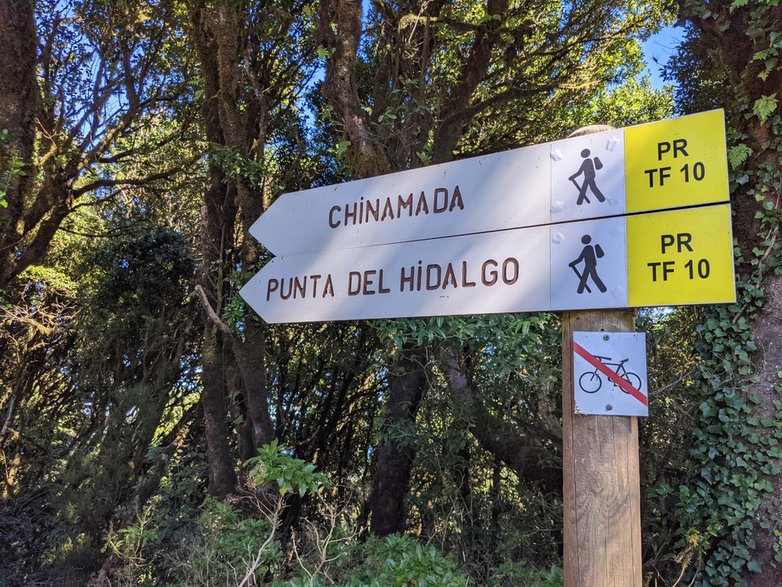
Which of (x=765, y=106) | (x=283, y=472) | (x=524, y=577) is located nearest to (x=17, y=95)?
(x=283, y=472)

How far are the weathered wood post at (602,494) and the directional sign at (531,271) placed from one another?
0.43ft

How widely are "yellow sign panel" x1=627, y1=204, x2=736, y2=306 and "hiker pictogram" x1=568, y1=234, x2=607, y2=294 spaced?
0.09 metres

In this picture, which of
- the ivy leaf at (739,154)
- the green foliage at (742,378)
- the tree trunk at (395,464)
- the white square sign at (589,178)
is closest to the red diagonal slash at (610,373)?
the white square sign at (589,178)

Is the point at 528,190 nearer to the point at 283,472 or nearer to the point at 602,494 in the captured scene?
the point at 602,494

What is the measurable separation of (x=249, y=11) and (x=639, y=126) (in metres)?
4.85

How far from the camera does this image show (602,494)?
68.3 inches

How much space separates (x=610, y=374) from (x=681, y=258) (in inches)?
16.8

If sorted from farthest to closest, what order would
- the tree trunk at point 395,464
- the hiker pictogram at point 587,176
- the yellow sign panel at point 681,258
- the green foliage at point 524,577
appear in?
the tree trunk at point 395,464 → the green foliage at point 524,577 → the hiker pictogram at point 587,176 → the yellow sign panel at point 681,258

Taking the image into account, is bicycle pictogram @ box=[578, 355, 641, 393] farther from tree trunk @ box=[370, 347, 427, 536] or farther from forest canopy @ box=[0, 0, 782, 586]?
tree trunk @ box=[370, 347, 427, 536]

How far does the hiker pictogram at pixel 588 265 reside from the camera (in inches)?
71.3

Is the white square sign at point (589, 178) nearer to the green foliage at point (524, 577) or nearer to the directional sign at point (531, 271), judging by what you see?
the directional sign at point (531, 271)

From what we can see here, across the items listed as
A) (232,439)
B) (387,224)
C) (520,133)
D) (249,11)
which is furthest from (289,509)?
(520,133)

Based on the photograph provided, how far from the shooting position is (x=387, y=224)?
2.35 meters

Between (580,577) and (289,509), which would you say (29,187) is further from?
(580,577)
